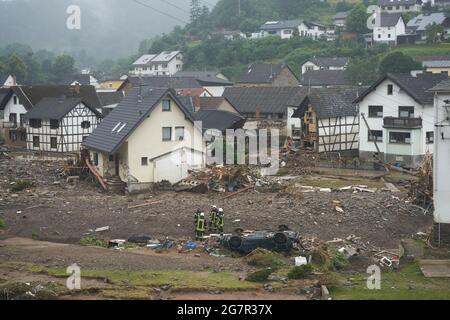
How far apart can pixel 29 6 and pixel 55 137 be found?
123m

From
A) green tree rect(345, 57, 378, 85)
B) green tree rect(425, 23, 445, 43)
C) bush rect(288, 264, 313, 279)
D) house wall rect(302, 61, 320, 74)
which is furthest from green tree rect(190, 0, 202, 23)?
bush rect(288, 264, 313, 279)

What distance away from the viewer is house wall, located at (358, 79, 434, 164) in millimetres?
33281

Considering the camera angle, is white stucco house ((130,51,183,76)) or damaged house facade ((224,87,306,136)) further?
white stucco house ((130,51,183,76))

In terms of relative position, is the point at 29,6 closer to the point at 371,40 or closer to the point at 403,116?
the point at 371,40

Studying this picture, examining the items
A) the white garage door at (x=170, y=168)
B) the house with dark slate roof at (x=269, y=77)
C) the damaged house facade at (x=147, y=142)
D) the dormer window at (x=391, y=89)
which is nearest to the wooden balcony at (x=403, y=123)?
the dormer window at (x=391, y=89)

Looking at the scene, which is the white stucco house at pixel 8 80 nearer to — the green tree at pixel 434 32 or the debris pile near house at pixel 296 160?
the debris pile near house at pixel 296 160

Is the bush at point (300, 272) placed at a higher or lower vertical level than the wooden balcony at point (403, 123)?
lower

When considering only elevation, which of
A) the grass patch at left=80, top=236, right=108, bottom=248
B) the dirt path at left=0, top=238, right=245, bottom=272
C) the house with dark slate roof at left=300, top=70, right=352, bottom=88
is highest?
the house with dark slate roof at left=300, top=70, right=352, bottom=88

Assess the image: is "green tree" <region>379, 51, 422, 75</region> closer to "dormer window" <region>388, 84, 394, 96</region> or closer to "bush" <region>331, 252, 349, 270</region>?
"dormer window" <region>388, 84, 394, 96</region>

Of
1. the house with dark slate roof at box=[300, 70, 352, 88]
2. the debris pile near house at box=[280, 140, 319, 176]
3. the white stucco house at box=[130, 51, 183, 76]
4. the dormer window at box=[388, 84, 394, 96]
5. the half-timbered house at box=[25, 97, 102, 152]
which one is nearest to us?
the debris pile near house at box=[280, 140, 319, 176]

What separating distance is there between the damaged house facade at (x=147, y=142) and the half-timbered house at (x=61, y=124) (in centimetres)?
1064

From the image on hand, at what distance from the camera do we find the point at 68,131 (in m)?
39.7

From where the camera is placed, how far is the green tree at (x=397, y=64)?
179 ft

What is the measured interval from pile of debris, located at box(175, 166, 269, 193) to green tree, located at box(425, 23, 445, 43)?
145ft
